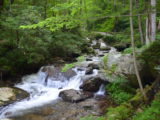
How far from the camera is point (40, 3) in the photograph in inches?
627

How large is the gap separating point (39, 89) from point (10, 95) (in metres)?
1.82

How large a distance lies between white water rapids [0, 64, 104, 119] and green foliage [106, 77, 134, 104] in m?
0.79

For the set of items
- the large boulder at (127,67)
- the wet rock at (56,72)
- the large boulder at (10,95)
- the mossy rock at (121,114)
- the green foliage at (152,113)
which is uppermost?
the large boulder at (127,67)

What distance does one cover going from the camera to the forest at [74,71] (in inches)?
206

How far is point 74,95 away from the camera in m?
8.41

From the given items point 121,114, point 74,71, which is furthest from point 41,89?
point 121,114

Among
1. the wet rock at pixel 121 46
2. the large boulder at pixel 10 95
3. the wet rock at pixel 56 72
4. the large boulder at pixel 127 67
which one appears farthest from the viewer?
the wet rock at pixel 121 46

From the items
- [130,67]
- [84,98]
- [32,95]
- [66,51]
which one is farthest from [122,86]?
[66,51]

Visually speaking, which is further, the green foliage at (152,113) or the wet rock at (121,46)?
the wet rock at (121,46)

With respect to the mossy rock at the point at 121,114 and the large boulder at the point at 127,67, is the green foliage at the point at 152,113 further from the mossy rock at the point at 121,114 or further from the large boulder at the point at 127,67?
the large boulder at the point at 127,67

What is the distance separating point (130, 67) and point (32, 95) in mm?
5243

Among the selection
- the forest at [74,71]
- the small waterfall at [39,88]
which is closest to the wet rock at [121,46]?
the forest at [74,71]

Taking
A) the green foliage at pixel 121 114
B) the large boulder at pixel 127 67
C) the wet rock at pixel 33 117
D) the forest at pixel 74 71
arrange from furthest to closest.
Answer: the large boulder at pixel 127 67 < the wet rock at pixel 33 117 < the forest at pixel 74 71 < the green foliage at pixel 121 114

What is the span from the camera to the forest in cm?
523
